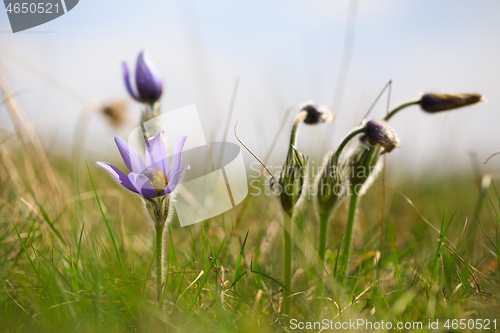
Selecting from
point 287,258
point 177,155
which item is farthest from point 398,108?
point 177,155

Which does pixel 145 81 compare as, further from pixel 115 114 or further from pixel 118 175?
pixel 115 114

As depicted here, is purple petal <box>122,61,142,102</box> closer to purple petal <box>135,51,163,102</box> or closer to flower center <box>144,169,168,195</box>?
purple petal <box>135,51,163,102</box>

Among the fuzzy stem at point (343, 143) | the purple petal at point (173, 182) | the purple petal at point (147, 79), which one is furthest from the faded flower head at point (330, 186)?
the purple petal at point (147, 79)

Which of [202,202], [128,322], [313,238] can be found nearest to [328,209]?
[313,238]

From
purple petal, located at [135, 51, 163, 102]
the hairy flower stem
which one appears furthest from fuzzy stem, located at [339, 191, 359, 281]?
purple petal, located at [135, 51, 163, 102]

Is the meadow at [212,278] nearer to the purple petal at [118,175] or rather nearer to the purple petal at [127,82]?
the purple petal at [118,175]

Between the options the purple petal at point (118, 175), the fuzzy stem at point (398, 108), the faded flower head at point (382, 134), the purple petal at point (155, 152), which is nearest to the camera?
the purple petal at point (118, 175)
